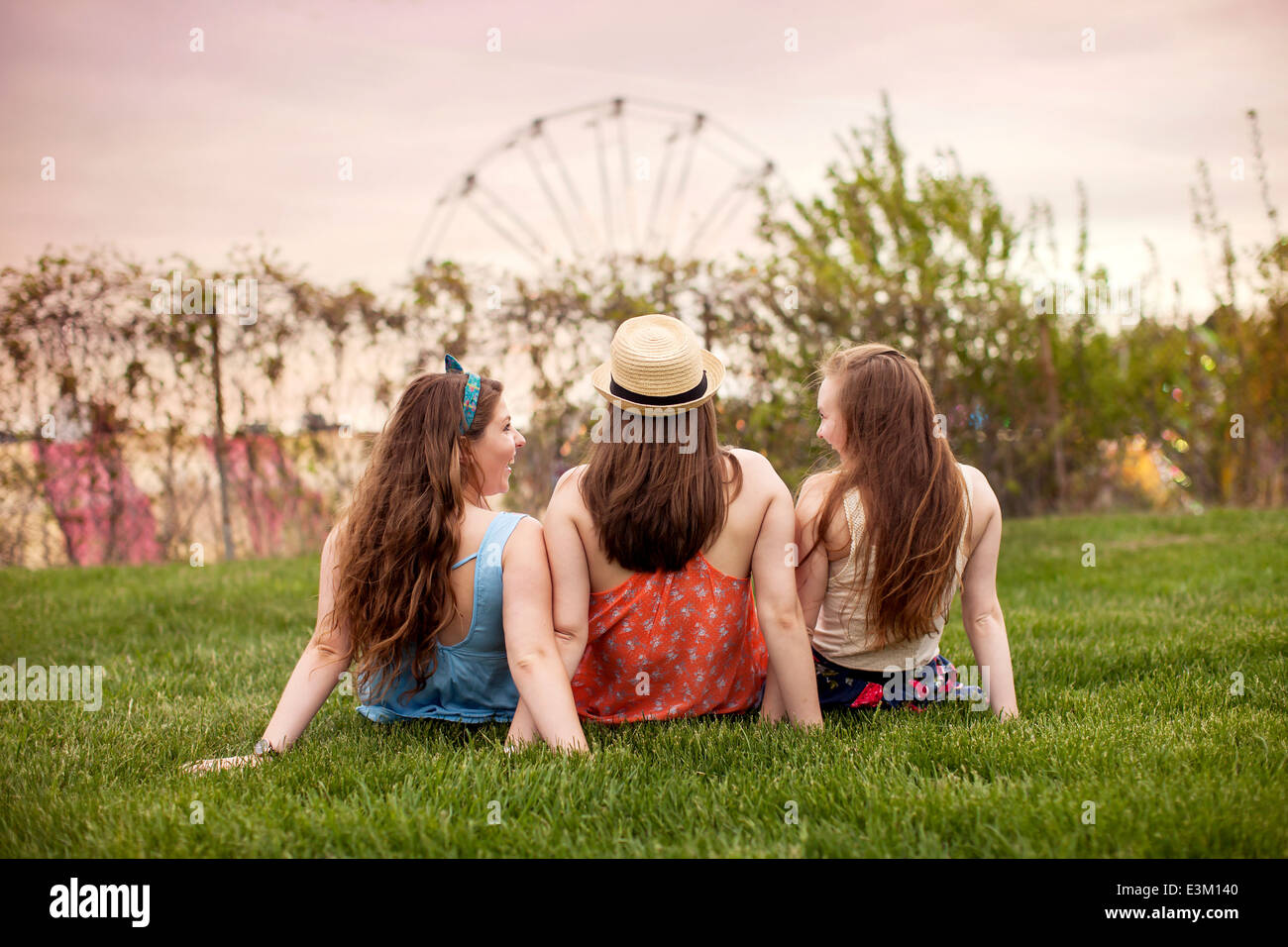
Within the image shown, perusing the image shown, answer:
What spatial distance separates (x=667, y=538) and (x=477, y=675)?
790 mm

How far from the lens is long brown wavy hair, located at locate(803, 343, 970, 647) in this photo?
108 inches

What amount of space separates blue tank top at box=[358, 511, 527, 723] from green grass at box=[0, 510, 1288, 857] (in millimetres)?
84

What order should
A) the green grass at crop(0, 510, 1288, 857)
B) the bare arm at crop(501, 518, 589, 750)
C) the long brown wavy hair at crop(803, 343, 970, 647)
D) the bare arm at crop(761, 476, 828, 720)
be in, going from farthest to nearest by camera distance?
1. the bare arm at crop(761, 476, 828, 720)
2. the long brown wavy hair at crop(803, 343, 970, 647)
3. the bare arm at crop(501, 518, 589, 750)
4. the green grass at crop(0, 510, 1288, 857)

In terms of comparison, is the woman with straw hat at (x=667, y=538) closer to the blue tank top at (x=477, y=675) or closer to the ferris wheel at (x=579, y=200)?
the blue tank top at (x=477, y=675)

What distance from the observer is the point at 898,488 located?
2.74m

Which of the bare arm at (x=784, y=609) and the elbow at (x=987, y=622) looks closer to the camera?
the bare arm at (x=784, y=609)

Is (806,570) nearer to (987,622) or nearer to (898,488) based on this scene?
(898,488)

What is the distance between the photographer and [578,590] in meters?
2.70

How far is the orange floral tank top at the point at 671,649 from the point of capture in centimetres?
277

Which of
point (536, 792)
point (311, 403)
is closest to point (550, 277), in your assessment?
point (311, 403)

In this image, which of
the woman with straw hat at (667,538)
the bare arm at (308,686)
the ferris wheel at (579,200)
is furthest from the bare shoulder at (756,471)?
the ferris wheel at (579,200)

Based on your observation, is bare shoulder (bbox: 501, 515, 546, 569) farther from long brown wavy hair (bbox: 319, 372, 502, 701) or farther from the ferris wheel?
the ferris wheel

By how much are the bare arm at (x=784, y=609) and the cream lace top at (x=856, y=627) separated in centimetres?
21

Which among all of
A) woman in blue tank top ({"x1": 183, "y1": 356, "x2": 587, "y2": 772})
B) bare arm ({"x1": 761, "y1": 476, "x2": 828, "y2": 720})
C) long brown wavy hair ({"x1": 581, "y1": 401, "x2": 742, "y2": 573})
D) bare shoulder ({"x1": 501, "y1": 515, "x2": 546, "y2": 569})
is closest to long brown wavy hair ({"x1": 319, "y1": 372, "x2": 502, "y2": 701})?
woman in blue tank top ({"x1": 183, "y1": 356, "x2": 587, "y2": 772})
